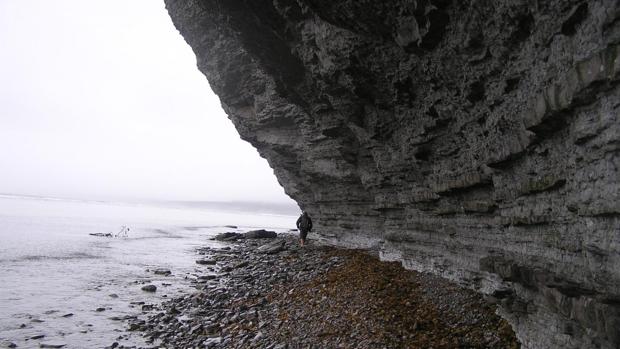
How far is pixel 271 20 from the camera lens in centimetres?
1376

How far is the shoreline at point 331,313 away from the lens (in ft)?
27.9

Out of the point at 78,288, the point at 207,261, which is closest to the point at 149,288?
the point at 78,288

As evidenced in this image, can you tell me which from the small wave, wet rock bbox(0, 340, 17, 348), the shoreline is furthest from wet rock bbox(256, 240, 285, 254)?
wet rock bbox(0, 340, 17, 348)

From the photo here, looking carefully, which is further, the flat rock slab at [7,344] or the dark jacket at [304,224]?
the dark jacket at [304,224]

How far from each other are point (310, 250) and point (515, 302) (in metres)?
16.1

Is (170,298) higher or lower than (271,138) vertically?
lower

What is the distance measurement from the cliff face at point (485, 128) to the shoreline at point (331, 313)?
71 centimetres

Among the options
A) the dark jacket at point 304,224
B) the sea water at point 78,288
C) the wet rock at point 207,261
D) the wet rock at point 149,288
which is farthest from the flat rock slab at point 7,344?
the dark jacket at point 304,224

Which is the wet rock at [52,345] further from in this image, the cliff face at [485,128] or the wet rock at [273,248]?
the wet rock at [273,248]

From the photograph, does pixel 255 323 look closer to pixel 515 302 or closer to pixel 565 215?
pixel 515 302

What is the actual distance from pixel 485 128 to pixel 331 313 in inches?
239

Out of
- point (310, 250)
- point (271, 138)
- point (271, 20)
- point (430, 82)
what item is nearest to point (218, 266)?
point (310, 250)

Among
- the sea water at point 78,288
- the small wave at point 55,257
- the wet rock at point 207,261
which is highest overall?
the wet rock at point 207,261

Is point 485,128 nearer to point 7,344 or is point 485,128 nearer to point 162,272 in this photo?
point 7,344
